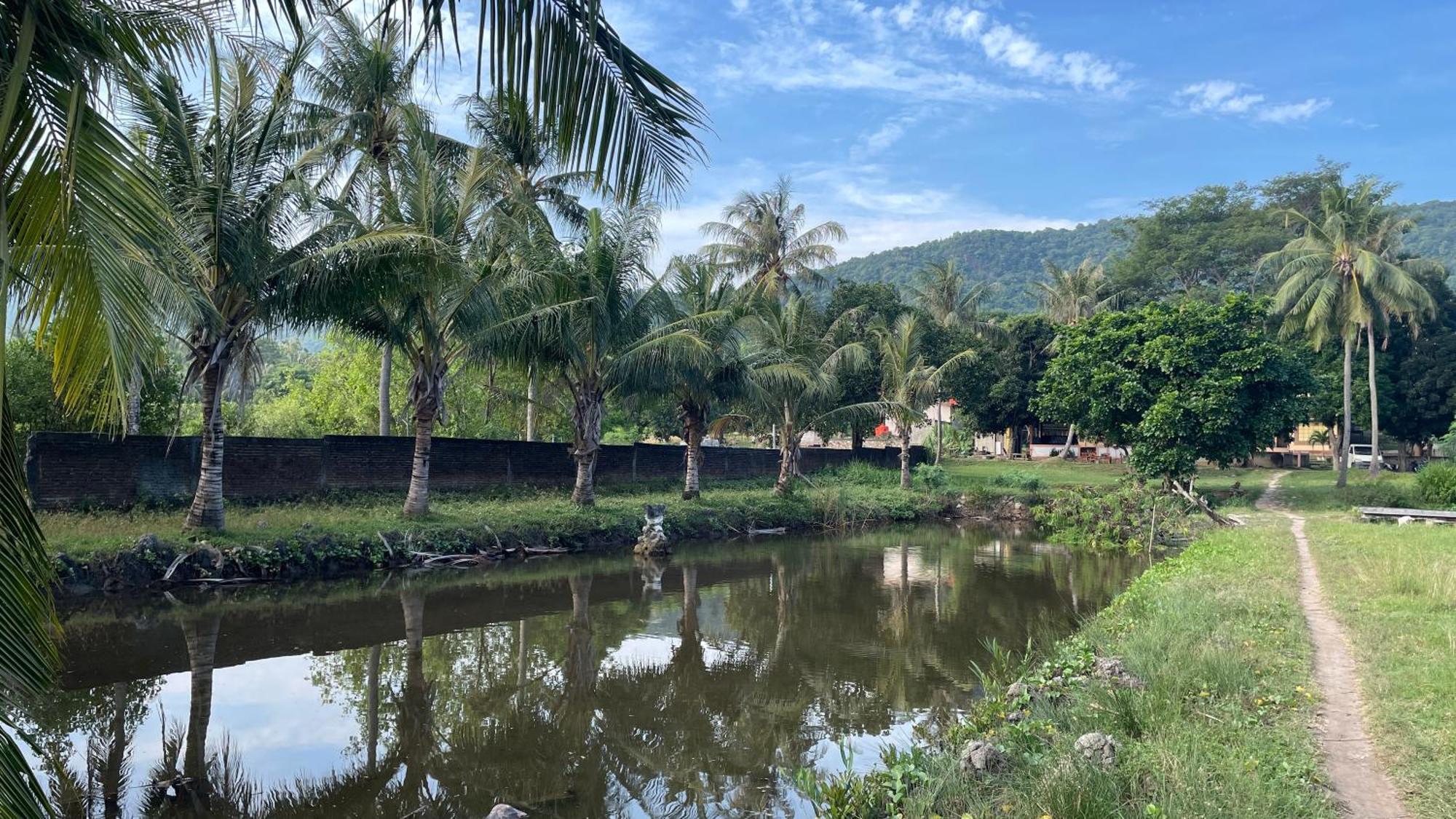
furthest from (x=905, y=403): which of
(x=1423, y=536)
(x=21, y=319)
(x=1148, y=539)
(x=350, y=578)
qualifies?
(x=21, y=319)

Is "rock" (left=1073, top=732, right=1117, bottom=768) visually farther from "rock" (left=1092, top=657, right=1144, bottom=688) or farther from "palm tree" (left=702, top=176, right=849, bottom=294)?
"palm tree" (left=702, top=176, right=849, bottom=294)

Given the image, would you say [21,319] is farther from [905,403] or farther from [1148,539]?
[905,403]

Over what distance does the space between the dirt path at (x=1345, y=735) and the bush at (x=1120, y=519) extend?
12.5 meters

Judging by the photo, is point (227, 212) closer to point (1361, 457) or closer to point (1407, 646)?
point (1407, 646)

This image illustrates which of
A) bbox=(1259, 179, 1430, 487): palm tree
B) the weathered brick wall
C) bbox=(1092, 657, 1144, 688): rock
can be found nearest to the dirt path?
bbox=(1092, 657, 1144, 688): rock

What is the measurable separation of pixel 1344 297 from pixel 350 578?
93.2ft

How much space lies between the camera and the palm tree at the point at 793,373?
866 inches

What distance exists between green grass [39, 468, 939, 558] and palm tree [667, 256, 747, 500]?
1720mm

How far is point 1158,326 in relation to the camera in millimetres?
22672

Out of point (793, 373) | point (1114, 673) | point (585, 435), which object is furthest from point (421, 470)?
point (1114, 673)

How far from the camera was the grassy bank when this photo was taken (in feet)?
13.2

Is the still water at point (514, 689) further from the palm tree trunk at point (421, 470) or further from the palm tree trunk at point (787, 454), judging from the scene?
the palm tree trunk at point (787, 454)

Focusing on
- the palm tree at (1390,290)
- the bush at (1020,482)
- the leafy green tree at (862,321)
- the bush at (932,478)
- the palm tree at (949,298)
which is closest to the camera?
the palm tree at (1390,290)

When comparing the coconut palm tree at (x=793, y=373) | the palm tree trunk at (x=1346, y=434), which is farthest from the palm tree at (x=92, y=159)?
the palm tree trunk at (x=1346, y=434)
